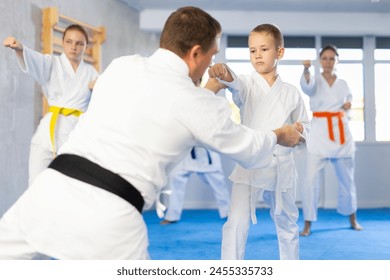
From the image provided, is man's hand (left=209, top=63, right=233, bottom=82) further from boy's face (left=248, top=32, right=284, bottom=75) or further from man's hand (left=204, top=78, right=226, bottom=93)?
boy's face (left=248, top=32, right=284, bottom=75)

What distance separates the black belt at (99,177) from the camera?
4.24 ft

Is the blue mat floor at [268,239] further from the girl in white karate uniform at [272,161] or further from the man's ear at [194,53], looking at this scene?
the man's ear at [194,53]

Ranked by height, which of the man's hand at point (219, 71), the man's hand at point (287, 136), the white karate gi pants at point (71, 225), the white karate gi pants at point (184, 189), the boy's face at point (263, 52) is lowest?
the white karate gi pants at point (184, 189)

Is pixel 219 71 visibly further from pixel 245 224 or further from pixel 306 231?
pixel 306 231

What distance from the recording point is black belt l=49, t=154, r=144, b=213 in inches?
50.9

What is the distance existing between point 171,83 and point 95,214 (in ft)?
1.30

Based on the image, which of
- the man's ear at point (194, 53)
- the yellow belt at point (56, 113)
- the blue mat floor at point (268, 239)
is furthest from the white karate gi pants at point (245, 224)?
the yellow belt at point (56, 113)

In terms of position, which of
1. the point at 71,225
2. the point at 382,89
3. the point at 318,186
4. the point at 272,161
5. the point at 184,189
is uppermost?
the point at 382,89

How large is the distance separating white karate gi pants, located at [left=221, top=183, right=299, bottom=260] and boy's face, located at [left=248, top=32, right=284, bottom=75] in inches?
24.0

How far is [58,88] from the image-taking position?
3387mm

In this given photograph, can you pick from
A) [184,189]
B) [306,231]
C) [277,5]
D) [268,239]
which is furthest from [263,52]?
[277,5]

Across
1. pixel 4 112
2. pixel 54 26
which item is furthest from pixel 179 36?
pixel 54 26

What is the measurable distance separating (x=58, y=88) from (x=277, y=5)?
3631 mm

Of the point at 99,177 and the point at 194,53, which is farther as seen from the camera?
the point at 194,53
